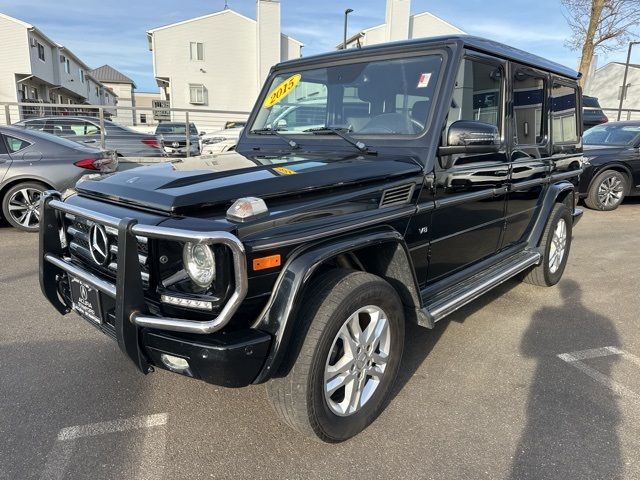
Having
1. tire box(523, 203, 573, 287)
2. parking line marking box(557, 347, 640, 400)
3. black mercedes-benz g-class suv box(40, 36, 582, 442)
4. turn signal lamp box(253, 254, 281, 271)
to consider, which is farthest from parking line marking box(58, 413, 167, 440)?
tire box(523, 203, 573, 287)

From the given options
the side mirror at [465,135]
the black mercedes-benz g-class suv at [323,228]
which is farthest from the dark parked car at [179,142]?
the side mirror at [465,135]

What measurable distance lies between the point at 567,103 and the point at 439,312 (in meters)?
3.10

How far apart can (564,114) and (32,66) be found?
36.8 m

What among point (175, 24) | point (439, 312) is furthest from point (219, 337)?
point (175, 24)

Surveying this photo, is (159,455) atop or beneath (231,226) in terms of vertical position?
beneath

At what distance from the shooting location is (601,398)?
2.94 metres

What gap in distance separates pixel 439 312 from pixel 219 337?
1.41m

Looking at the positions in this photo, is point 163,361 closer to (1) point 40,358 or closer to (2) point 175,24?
(1) point 40,358

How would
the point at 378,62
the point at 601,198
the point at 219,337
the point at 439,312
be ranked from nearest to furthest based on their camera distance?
1. the point at 219,337
2. the point at 439,312
3. the point at 378,62
4. the point at 601,198

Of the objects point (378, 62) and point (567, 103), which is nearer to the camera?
point (378, 62)

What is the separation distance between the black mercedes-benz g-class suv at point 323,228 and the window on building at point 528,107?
0.02m

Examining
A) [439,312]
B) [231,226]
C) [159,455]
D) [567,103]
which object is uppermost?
[567,103]

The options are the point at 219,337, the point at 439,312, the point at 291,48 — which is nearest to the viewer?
the point at 219,337

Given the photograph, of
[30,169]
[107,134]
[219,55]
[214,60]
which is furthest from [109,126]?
[219,55]
